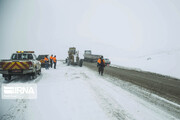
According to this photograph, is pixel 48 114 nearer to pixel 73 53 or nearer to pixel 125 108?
pixel 125 108

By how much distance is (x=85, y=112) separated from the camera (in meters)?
3.63

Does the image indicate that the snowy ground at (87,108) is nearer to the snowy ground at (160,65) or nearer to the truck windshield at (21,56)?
the truck windshield at (21,56)

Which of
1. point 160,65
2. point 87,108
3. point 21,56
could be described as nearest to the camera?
point 87,108

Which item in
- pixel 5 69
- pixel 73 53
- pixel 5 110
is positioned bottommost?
pixel 5 110

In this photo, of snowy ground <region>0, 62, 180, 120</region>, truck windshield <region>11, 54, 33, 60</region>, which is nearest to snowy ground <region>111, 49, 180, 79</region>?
snowy ground <region>0, 62, 180, 120</region>

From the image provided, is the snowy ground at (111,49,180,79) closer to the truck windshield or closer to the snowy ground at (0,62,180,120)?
the snowy ground at (0,62,180,120)

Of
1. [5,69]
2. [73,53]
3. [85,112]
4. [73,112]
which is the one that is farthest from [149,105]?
[73,53]

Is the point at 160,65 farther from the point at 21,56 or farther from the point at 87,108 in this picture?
the point at 21,56

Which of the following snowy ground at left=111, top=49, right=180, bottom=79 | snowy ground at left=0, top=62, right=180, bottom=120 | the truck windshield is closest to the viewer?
snowy ground at left=0, top=62, right=180, bottom=120

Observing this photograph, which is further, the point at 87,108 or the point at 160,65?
the point at 160,65

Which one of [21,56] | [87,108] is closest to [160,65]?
[87,108]

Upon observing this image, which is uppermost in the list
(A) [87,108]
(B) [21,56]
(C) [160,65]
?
(B) [21,56]

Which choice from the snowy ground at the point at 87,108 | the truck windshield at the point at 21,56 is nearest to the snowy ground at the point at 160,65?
the snowy ground at the point at 87,108

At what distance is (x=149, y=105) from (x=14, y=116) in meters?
4.67
